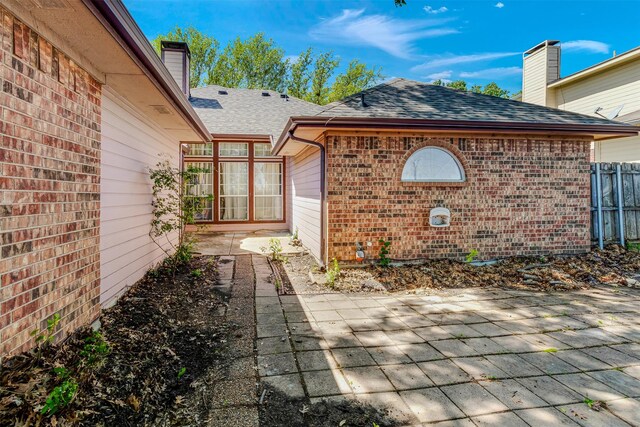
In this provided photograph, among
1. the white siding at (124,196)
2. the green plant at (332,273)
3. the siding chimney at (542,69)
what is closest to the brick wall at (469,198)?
the green plant at (332,273)

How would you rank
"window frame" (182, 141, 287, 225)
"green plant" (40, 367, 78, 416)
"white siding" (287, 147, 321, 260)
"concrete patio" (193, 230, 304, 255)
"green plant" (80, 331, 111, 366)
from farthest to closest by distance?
"window frame" (182, 141, 287, 225) < "concrete patio" (193, 230, 304, 255) < "white siding" (287, 147, 321, 260) < "green plant" (80, 331, 111, 366) < "green plant" (40, 367, 78, 416)

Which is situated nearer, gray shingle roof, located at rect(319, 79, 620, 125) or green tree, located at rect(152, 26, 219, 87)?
gray shingle roof, located at rect(319, 79, 620, 125)

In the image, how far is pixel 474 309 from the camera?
14.3 feet

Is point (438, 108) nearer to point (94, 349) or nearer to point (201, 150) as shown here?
point (94, 349)

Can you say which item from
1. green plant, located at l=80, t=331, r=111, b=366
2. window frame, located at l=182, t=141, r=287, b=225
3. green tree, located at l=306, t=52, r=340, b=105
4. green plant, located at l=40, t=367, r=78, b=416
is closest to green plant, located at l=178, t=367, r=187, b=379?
green plant, located at l=80, t=331, r=111, b=366

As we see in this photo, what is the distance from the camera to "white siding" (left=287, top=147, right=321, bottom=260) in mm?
6930

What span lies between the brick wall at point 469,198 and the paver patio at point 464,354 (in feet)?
5.14

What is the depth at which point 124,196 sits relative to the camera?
466 cm

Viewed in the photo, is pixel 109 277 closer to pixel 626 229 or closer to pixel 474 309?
pixel 474 309

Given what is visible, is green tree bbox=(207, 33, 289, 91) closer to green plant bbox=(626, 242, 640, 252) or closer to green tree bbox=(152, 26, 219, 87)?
green tree bbox=(152, 26, 219, 87)

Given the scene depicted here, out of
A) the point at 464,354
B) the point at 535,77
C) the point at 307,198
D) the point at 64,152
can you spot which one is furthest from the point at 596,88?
the point at 64,152

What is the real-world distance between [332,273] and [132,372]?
3.35m

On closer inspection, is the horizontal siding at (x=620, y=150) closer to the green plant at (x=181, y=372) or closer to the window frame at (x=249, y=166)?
the window frame at (x=249, y=166)

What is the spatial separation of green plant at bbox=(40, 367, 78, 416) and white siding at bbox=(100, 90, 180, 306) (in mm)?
1828
